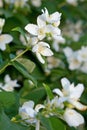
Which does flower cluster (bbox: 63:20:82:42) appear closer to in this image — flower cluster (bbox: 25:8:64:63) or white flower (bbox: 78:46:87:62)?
white flower (bbox: 78:46:87:62)

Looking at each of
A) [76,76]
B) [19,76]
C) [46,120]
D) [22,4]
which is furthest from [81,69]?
[46,120]

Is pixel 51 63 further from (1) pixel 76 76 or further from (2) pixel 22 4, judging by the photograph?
(2) pixel 22 4

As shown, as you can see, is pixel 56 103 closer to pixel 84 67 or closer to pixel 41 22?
pixel 41 22

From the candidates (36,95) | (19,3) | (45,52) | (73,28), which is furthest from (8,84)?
(73,28)

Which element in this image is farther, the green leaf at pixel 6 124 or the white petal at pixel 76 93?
the white petal at pixel 76 93

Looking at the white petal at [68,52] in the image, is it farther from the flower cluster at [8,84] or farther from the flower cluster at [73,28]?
the flower cluster at [73,28]

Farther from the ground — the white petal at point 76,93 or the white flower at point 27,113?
the white petal at point 76,93

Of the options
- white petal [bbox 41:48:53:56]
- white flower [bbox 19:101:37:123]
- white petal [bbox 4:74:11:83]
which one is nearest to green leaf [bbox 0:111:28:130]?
white flower [bbox 19:101:37:123]

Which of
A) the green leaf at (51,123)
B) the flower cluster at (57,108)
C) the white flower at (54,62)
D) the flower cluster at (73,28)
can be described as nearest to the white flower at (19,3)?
the white flower at (54,62)

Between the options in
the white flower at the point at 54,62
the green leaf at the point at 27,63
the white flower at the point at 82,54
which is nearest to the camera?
the green leaf at the point at 27,63
